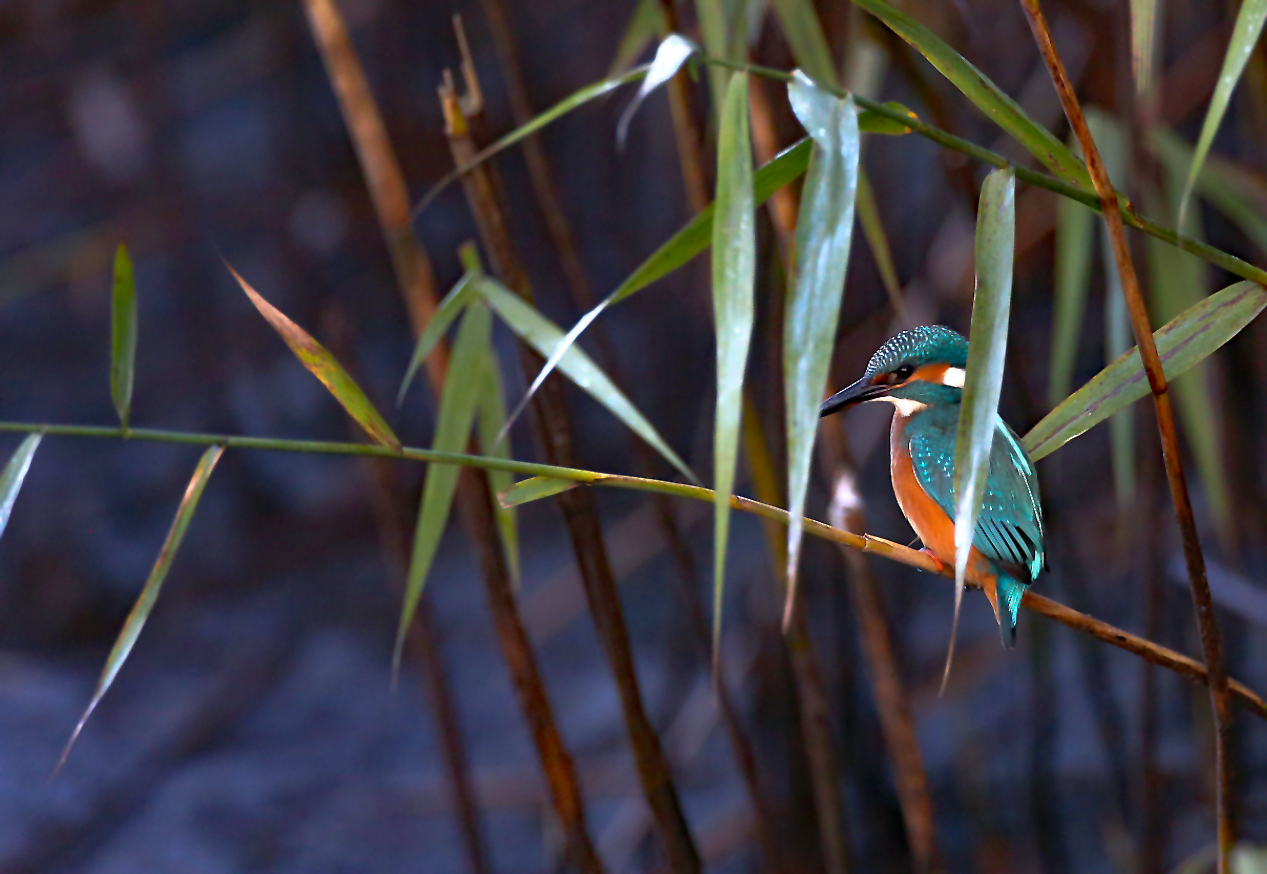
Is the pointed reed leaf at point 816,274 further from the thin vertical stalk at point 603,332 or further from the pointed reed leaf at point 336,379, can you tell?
the thin vertical stalk at point 603,332

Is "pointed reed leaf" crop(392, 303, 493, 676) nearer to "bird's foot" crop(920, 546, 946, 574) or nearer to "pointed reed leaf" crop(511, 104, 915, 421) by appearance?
"pointed reed leaf" crop(511, 104, 915, 421)

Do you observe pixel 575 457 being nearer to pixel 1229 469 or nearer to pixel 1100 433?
pixel 1229 469

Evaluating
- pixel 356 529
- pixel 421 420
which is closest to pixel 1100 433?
pixel 421 420

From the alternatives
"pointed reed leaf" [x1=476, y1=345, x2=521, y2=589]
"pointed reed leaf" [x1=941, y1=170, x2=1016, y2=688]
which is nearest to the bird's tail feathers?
"pointed reed leaf" [x1=941, y1=170, x2=1016, y2=688]

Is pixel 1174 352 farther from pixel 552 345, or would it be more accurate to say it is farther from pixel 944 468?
pixel 552 345

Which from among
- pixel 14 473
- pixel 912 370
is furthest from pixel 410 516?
pixel 912 370

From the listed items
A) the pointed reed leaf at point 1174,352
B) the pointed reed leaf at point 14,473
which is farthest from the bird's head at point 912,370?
the pointed reed leaf at point 14,473
